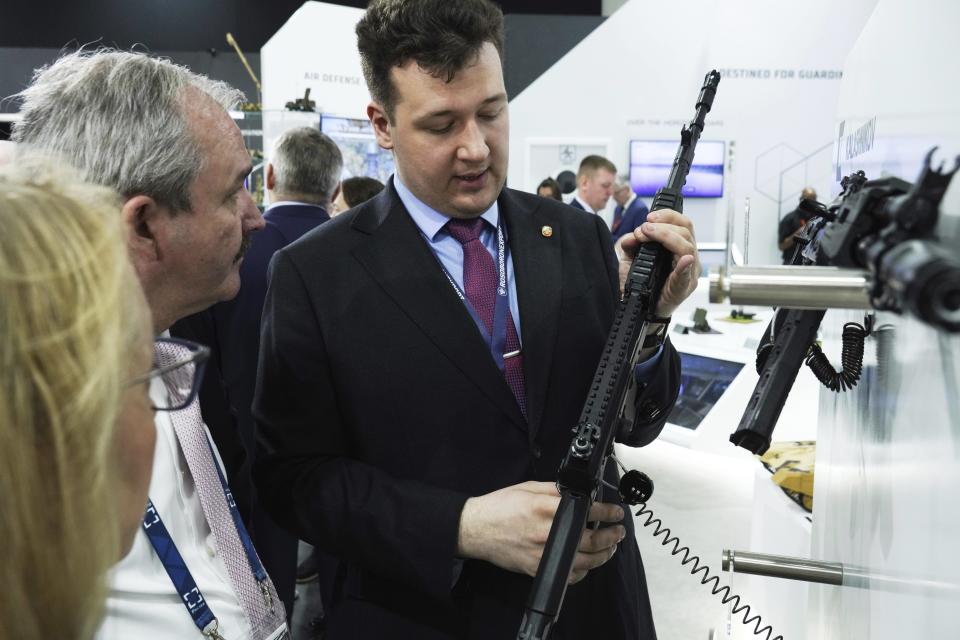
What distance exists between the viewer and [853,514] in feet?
3.27

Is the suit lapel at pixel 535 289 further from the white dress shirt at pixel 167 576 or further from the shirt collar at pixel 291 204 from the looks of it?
the shirt collar at pixel 291 204

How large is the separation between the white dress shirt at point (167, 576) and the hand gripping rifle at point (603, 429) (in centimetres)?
43

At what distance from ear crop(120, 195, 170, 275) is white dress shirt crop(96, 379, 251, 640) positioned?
0.67ft

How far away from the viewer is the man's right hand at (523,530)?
1090 millimetres

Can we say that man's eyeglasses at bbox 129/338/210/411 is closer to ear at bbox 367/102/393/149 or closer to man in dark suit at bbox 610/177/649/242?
ear at bbox 367/102/393/149

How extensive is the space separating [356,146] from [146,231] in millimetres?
6031

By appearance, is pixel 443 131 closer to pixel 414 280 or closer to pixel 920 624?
pixel 414 280

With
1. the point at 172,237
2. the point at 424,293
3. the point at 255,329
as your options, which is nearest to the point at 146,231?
the point at 172,237

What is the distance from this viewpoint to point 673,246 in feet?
3.63

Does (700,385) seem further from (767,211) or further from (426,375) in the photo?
(767,211)

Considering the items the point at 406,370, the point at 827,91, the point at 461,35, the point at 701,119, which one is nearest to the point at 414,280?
the point at 406,370

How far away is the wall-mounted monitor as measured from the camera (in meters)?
9.27

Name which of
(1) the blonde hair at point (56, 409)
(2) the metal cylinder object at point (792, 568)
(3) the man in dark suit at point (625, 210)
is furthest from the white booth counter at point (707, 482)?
(1) the blonde hair at point (56, 409)

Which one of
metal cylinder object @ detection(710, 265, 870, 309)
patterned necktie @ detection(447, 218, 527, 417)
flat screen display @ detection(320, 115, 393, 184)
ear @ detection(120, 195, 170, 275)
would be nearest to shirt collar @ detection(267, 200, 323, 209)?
patterned necktie @ detection(447, 218, 527, 417)
